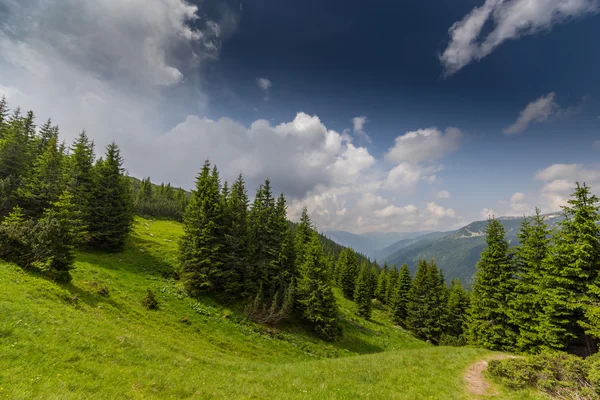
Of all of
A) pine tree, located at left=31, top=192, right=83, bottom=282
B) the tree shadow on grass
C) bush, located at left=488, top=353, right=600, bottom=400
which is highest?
pine tree, located at left=31, top=192, right=83, bottom=282

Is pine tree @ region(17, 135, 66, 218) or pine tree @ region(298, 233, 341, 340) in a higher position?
pine tree @ region(17, 135, 66, 218)

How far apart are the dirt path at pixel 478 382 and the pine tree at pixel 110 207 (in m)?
43.1

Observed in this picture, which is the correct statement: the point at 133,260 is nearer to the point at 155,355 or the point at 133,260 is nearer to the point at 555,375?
the point at 155,355

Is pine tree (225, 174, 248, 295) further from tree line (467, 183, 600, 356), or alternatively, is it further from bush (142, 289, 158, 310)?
tree line (467, 183, 600, 356)

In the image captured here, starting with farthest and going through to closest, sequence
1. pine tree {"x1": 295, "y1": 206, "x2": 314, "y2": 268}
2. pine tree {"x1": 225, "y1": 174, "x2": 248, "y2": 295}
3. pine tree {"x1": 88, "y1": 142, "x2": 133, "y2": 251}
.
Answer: pine tree {"x1": 295, "y1": 206, "x2": 314, "y2": 268} < pine tree {"x1": 88, "y1": 142, "x2": 133, "y2": 251} < pine tree {"x1": 225, "y1": 174, "x2": 248, "y2": 295}

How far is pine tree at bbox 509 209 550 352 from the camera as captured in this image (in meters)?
23.7

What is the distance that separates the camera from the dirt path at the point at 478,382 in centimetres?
1368

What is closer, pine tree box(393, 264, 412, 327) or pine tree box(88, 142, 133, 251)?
pine tree box(88, 142, 133, 251)

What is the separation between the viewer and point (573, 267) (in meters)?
20.7

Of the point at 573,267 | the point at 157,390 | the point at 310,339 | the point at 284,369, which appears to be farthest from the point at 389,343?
the point at 157,390

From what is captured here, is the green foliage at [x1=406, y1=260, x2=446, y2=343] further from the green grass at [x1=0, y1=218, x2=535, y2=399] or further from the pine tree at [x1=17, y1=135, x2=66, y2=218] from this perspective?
the pine tree at [x1=17, y1=135, x2=66, y2=218]

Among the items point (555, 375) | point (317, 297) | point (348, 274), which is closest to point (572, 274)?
point (555, 375)

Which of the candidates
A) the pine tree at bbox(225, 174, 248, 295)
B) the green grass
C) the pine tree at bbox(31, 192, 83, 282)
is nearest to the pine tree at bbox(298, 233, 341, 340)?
the green grass

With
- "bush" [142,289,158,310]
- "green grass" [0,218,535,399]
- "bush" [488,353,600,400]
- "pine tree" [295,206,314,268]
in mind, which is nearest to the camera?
"green grass" [0,218,535,399]
